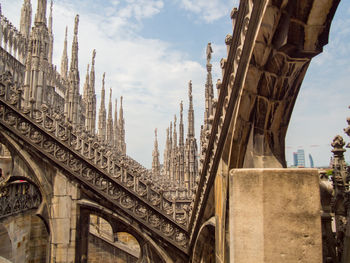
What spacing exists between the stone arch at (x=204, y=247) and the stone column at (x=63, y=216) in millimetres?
3336

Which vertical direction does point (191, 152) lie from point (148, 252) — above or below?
above

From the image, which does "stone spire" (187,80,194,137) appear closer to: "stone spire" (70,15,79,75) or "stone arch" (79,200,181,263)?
"stone spire" (70,15,79,75)

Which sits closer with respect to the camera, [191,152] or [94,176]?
[94,176]

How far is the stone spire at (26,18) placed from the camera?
3458cm

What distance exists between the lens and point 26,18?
3469 cm

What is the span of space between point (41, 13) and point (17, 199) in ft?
38.9

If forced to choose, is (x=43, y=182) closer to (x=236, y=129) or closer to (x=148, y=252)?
(x=148, y=252)

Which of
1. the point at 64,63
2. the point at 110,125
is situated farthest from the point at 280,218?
the point at 64,63

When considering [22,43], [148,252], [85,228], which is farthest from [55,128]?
[22,43]

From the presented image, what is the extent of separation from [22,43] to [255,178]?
36940 millimetres

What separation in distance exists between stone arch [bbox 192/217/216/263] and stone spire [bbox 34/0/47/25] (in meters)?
17.0

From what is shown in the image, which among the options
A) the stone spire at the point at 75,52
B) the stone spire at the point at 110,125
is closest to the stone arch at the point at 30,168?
the stone spire at the point at 75,52

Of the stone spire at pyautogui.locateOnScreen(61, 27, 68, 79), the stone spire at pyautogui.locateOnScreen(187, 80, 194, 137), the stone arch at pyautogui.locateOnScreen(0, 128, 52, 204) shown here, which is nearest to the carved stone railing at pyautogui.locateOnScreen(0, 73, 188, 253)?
the stone arch at pyautogui.locateOnScreen(0, 128, 52, 204)

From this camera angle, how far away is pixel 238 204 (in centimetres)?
285
